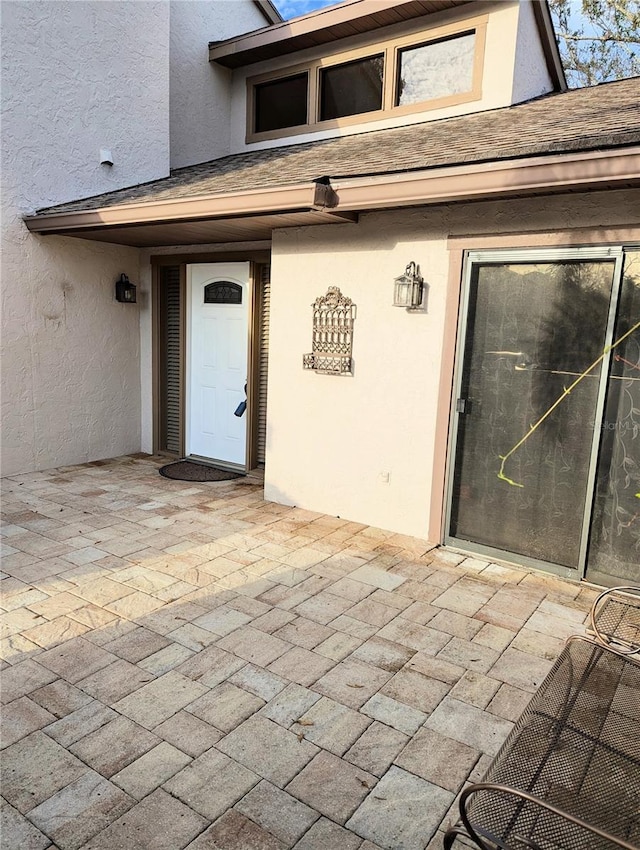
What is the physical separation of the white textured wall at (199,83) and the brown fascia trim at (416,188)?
2.83 metres

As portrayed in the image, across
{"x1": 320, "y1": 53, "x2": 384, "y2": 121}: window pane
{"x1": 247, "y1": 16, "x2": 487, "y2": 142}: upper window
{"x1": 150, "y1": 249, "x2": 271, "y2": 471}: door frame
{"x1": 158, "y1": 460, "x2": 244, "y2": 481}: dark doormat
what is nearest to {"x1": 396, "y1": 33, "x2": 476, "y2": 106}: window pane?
{"x1": 247, "y1": 16, "x2": 487, "y2": 142}: upper window

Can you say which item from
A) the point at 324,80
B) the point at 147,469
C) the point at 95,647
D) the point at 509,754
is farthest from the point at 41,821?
the point at 324,80

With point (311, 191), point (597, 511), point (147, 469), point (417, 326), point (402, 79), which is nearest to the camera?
point (597, 511)

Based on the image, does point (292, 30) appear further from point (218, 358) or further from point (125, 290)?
point (218, 358)

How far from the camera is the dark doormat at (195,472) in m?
6.70

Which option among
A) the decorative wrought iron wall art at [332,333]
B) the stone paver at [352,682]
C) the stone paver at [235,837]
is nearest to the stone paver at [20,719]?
the stone paver at [235,837]

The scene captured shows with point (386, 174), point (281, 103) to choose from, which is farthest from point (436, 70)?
point (386, 174)

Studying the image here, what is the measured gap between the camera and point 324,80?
712 centimetres

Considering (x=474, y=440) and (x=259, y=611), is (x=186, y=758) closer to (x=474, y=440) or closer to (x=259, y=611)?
(x=259, y=611)

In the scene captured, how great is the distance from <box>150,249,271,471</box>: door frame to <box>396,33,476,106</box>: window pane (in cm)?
235

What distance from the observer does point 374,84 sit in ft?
22.0

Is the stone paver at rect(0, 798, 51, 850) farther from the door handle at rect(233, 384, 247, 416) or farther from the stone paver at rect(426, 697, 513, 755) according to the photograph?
the door handle at rect(233, 384, 247, 416)

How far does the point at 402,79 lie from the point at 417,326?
3419 mm

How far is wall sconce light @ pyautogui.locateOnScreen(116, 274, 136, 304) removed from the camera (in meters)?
7.19
